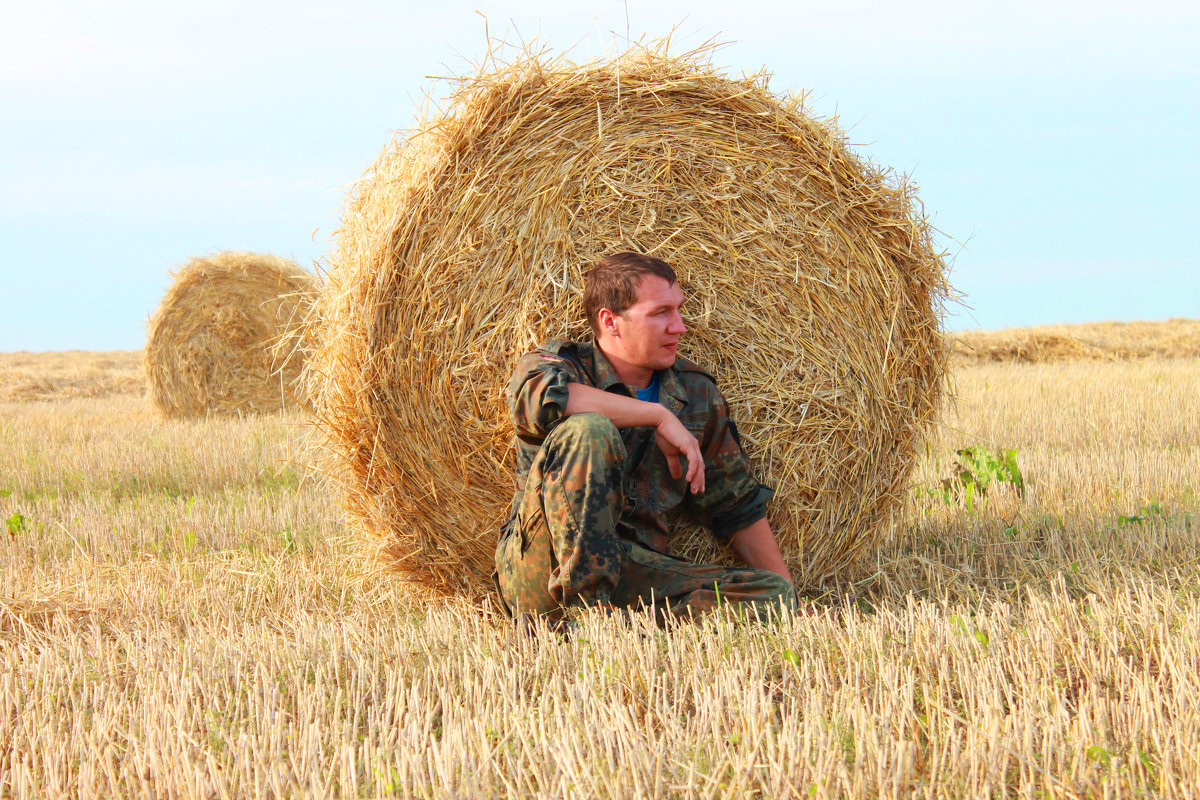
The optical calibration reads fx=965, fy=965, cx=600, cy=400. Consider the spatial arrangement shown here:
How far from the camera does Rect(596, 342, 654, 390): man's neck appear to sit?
3969 mm

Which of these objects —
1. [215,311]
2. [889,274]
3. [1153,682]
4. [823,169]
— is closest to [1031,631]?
[1153,682]

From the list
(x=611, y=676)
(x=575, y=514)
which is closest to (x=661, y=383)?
(x=575, y=514)

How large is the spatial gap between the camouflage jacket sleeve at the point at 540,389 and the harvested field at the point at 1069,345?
632 inches

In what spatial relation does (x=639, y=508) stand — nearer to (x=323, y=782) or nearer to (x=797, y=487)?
(x=797, y=487)

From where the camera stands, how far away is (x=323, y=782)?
7.89 ft

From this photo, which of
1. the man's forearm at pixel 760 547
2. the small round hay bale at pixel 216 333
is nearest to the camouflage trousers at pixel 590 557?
the man's forearm at pixel 760 547

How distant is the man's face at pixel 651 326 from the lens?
12.3 feet

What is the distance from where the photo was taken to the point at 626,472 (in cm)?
388

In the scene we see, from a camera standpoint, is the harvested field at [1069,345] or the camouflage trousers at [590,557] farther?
the harvested field at [1069,345]

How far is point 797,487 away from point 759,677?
1532 millimetres

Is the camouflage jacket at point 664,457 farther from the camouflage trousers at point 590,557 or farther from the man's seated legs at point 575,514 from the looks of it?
the man's seated legs at point 575,514

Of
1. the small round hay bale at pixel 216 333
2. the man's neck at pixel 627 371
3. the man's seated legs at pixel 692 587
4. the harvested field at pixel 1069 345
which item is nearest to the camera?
the man's seated legs at pixel 692 587

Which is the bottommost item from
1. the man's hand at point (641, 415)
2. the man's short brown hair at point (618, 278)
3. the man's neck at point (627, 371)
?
the man's hand at point (641, 415)

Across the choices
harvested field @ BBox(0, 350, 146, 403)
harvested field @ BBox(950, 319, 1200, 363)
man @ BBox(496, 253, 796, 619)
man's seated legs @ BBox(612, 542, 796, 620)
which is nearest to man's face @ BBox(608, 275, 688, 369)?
man @ BBox(496, 253, 796, 619)
